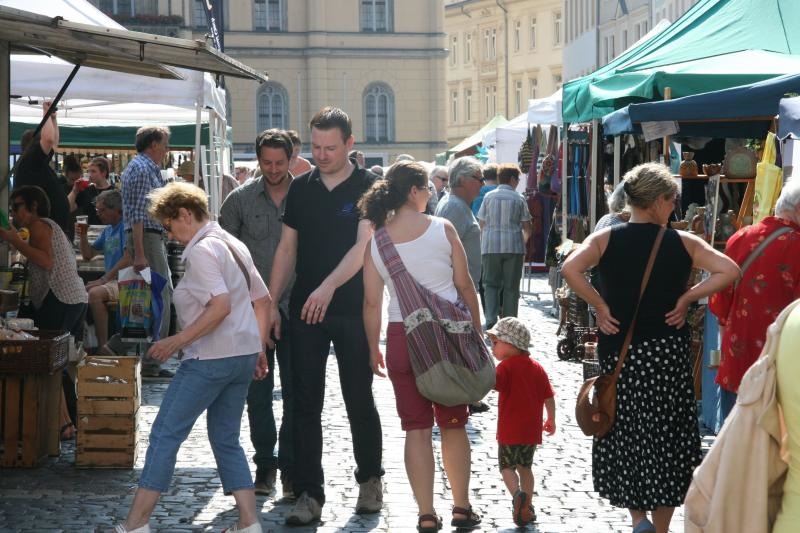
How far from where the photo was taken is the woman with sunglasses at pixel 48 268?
29.0 ft

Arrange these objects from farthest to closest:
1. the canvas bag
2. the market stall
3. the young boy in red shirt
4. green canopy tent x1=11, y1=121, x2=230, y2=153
→ green canopy tent x1=11, y1=121, x2=230, y2=153 → the market stall → the young boy in red shirt → the canvas bag

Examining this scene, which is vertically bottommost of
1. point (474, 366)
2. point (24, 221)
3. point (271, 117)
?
point (474, 366)

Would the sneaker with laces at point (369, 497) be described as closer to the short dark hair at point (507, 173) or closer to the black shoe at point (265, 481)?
the black shoe at point (265, 481)

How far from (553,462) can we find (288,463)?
1750 millimetres

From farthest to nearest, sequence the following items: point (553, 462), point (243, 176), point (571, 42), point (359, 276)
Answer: point (571, 42), point (243, 176), point (553, 462), point (359, 276)

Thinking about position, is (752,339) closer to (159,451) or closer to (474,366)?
(474,366)

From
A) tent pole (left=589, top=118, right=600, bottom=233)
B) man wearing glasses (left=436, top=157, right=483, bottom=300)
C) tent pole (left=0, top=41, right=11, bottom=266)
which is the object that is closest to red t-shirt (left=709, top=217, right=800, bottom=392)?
man wearing glasses (left=436, top=157, right=483, bottom=300)

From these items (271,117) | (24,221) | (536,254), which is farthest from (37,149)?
(271,117)

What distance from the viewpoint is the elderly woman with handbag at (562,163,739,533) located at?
6129mm

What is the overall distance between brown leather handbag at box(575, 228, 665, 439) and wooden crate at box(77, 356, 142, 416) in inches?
117

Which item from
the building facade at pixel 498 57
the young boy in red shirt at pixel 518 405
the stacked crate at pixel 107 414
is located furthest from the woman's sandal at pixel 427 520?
the building facade at pixel 498 57

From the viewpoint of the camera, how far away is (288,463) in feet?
24.2

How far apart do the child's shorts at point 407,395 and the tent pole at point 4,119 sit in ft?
16.1

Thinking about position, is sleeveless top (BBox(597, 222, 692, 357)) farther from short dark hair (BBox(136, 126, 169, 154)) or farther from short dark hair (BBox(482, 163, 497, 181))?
short dark hair (BBox(482, 163, 497, 181))
